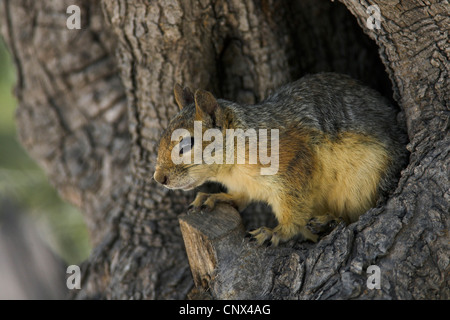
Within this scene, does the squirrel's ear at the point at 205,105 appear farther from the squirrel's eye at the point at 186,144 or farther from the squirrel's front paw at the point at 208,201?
the squirrel's front paw at the point at 208,201

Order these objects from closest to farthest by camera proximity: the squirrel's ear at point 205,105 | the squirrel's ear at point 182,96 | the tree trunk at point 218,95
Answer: the tree trunk at point 218,95 → the squirrel's ear at point 205,105 → the squirrel's ear at point 182,96

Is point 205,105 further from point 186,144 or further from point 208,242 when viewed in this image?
point 208,242

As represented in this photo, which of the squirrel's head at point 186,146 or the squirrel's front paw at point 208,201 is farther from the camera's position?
the squirrel's front paw at point 208,201

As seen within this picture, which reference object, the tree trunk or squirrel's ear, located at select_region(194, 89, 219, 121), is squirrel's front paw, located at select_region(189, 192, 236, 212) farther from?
squirrel's ear, located at select_region(194, 89, 219, 121)

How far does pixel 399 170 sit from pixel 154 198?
1386mm

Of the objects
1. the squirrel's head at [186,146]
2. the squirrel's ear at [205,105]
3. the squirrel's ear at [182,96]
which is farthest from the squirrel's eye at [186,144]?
the squirrel's ear at [182,96]

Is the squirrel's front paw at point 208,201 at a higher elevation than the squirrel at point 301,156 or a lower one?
lower

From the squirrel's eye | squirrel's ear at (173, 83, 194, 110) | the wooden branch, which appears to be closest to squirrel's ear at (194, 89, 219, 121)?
the squirrel's eye

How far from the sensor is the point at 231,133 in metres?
2.46

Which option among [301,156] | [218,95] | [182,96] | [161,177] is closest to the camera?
[161,177]

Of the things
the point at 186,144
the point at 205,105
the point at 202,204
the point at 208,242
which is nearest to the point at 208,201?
the point at 202,204

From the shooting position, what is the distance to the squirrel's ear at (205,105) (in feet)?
7.66

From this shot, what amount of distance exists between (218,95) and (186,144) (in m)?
0.79

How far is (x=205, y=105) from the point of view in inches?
93.1
